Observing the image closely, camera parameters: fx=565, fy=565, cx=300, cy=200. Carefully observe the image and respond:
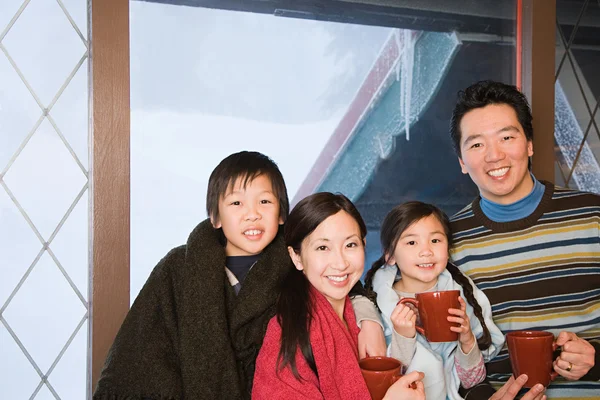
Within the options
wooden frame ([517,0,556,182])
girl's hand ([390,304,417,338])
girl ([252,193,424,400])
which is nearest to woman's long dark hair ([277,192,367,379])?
girl ([252,193,424,400])

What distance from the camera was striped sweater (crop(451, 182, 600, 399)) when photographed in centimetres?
174

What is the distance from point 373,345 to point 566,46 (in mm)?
1580

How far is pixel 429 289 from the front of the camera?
1.69 m

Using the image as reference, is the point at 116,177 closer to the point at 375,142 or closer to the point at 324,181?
the point at 324,181

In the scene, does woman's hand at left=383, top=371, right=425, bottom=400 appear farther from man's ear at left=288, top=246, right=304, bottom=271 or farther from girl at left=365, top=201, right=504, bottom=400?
man's ear at left=288, top=246, right=304, bottom=271

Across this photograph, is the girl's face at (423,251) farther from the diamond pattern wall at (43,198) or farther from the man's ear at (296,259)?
the diamond pattern wall at (43,198)

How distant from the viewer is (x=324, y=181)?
2186mm

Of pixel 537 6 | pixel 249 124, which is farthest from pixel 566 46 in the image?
pixel 249 124

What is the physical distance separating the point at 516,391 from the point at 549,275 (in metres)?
0.42

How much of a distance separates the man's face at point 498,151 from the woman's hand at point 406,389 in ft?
2.35

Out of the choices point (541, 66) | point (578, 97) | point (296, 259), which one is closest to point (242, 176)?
point (296, 259)

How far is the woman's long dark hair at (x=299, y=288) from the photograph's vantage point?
1433mm

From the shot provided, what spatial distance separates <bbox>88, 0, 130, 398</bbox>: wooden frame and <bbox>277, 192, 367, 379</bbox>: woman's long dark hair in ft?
1.93

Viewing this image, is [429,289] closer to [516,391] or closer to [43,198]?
[516,391]
